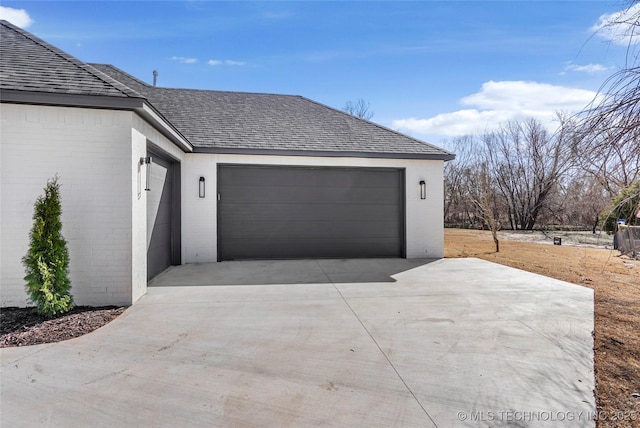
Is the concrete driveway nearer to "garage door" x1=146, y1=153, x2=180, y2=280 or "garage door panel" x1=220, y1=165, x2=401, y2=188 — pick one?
"garage door" x1=146, y1=153, x2=180, y2=280

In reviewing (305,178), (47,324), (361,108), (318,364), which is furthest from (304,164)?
(361,108)

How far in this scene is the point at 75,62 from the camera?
16.0 ft

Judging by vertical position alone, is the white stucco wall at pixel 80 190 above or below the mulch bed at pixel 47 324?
above

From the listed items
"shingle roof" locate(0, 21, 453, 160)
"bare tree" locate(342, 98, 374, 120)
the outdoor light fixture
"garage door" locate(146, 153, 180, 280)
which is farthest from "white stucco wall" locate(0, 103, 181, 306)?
"bare tree" locate(342, 98, 374, 120)

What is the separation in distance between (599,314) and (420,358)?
118 inches

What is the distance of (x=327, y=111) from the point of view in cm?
1080

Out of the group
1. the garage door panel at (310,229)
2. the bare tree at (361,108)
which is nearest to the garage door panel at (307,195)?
the garage door panel at (310,229)

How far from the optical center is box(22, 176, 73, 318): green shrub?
12.5 feet

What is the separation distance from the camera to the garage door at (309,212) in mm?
8344

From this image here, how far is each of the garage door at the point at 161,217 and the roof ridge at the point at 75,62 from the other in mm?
1717

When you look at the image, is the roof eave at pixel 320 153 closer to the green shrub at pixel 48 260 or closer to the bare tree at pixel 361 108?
the green shrub at pixel 48 260

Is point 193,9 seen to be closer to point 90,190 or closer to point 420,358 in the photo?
point 90,190

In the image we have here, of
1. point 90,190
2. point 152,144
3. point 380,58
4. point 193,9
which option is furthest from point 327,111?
point 90,190

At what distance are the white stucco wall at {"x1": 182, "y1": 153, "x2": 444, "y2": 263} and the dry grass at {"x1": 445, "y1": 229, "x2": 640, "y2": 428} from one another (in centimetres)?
146
